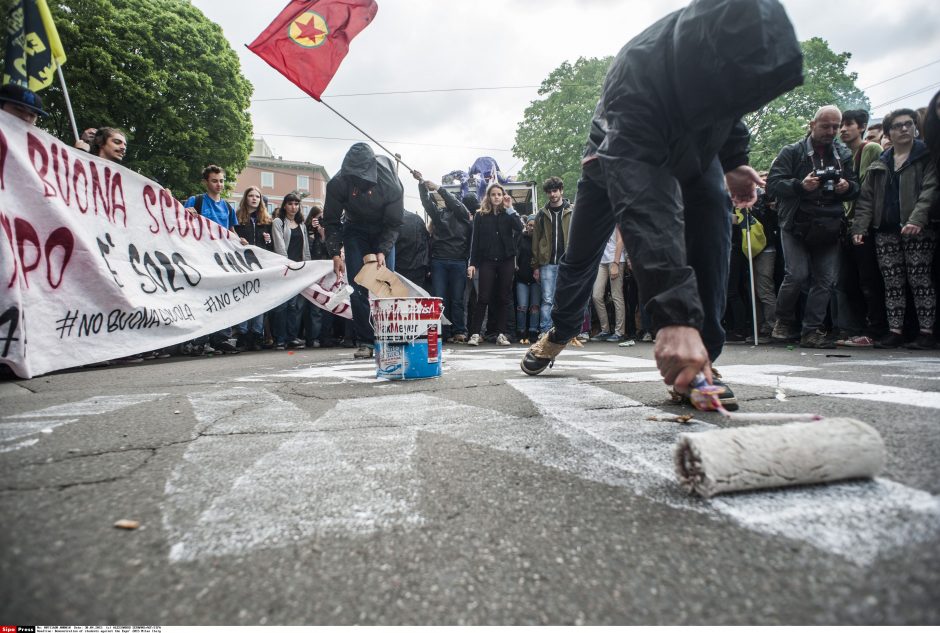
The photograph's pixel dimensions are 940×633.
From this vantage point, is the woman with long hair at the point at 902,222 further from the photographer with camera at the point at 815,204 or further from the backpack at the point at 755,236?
the backpack at the point at 755,236

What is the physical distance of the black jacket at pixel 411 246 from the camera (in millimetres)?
7207

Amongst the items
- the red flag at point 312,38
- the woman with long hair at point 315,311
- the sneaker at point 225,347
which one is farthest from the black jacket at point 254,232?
the red flag at point 312,38

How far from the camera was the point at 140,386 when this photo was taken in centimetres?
297

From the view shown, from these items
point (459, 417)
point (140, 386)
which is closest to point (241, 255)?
point (140, 386)

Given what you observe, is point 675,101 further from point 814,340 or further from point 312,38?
point 312,38

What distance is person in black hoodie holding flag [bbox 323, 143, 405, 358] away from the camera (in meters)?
4.38

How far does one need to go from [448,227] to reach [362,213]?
109 inches

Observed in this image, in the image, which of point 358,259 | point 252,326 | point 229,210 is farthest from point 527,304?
point 229,210

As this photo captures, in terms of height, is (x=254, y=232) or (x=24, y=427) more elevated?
(x=254, y=232)

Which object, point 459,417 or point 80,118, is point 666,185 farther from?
point 80,118

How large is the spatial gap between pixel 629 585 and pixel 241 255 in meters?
6.05

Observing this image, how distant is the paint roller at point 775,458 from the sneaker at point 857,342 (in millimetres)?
5049

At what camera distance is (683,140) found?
1.71 m

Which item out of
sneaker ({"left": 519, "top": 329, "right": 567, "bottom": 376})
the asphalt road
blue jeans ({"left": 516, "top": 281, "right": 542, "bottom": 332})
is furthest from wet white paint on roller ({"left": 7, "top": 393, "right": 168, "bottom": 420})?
blue jeans ({"left": 516, "top": 281, "right": 542, "bottom": 332})
